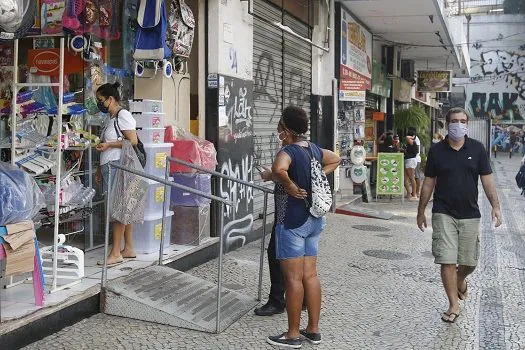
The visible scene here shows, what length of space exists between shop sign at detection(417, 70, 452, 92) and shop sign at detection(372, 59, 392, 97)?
390 cm

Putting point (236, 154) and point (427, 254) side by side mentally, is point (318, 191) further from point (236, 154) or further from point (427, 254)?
A: point (427, 254)

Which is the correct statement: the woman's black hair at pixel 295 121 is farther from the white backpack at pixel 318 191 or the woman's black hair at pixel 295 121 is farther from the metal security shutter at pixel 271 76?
the metal security shutter at pixel 271 76

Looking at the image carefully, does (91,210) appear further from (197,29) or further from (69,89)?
Answer: (197,29)

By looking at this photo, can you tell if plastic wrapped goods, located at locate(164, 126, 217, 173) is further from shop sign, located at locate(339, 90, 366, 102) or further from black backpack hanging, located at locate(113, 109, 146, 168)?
shop sign, located at locate(339, 90, 366, 102)

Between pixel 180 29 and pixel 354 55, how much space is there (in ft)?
26.2

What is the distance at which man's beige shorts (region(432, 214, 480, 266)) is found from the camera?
205 inches

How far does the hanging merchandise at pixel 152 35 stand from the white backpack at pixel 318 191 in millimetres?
2719

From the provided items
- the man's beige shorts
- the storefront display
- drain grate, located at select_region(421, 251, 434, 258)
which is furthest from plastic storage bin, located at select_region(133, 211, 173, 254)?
drain grate, located at select_region(421, 251, 434, 258)

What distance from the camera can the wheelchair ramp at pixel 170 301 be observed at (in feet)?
16.0

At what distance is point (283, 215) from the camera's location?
4.54 m

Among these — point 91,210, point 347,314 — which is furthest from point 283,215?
point 91,210

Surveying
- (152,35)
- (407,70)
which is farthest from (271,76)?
(407,70)

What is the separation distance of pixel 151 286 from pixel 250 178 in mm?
3422

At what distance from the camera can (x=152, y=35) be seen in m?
6.64
